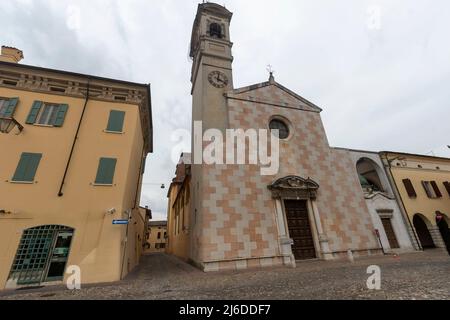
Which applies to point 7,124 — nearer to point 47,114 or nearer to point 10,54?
point 47,114

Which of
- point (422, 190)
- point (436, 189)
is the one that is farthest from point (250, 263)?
point (436, 189)

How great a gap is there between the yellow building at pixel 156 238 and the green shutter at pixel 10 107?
4507 cm

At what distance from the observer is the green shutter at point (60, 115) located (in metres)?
10.1

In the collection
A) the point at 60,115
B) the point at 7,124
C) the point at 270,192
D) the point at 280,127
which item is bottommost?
the point at 270,192

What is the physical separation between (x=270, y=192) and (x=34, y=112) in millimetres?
13315

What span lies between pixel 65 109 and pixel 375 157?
22.5 metres

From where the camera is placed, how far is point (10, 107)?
9766mm

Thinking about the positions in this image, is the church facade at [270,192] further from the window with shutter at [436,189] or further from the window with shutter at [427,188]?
the window with shutter at [436,189]

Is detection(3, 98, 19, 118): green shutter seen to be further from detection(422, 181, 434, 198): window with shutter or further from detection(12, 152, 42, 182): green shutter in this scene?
detection(422, 181, 434, 198): window with shutter
